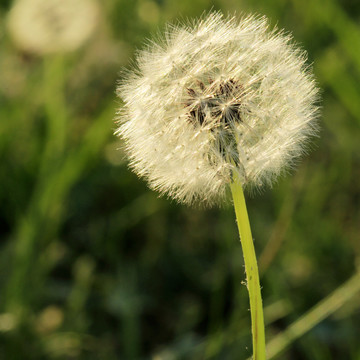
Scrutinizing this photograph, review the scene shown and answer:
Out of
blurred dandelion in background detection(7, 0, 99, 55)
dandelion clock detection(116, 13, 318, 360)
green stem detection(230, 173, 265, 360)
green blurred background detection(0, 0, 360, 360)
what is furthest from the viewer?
blurred dandelion in background detection(7, 0, 99, 55)

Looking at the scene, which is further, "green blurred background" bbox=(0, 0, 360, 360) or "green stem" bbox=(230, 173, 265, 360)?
"green blurred background" bbox=(0, 0, 360, 360)

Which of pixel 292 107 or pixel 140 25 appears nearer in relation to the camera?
pixel 292 107

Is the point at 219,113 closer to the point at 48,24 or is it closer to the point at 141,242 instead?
the point at 141,242

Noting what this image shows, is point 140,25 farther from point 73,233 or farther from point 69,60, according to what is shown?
point 73,233

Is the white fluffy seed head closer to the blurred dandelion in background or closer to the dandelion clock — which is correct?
the dandelion clock

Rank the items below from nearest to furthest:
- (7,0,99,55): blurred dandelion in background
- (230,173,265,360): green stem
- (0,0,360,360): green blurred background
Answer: (230,173,265,360): green stem
(0,0,360,360): green blurred background
(7,0,99,55): blurred dandelion in background

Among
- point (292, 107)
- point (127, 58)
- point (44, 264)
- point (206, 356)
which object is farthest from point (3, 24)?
point (292, 107)

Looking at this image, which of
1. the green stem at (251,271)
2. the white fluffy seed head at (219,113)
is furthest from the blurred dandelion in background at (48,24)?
the green stem at (251,271)

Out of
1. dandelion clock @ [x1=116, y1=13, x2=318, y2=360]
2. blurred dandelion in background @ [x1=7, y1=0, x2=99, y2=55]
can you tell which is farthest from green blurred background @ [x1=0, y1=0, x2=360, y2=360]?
dandelion clock @ [x1=116, y1=13, x2=318, y2=360]
